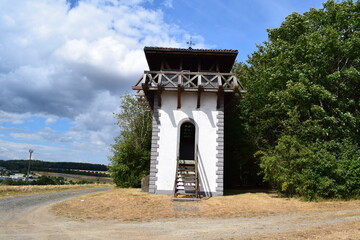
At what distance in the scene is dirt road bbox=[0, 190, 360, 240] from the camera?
7.19 m

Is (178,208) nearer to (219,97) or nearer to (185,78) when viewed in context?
(219,97)

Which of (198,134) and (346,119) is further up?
(346,119)

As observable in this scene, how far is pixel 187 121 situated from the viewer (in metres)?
15.7

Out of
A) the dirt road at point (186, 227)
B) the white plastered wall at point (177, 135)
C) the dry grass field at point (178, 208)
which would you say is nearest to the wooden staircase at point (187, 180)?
the white plastered wall at point (177, 135)

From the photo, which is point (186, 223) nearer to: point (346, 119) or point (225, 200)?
point (225, 200)

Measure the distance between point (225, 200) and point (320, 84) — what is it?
9846 mm

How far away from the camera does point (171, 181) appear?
594 inches

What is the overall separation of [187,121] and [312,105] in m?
7.97

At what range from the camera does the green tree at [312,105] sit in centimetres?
1332

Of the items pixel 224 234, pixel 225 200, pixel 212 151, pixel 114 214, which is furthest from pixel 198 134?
pixel 224 234

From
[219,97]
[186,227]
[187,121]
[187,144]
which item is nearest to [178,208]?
[186,227]

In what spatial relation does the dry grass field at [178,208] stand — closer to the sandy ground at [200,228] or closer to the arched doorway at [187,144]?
the sandy ground at [200,228]

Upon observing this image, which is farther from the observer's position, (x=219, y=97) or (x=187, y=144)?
(x=187, y=144)

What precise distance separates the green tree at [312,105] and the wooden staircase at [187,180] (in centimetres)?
406
